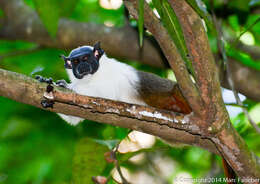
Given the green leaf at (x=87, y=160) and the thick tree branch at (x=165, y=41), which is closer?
the thick tree branch at (x=165, y=41)

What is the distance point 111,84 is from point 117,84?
0.04 meters

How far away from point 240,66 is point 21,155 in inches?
71.5

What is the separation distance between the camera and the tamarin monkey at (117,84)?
→ 99.3 inches

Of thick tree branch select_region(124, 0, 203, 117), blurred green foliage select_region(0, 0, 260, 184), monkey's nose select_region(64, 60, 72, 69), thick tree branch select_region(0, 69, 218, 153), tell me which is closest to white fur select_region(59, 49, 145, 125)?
monkey's nose select_region(64, 60, 72, 69)

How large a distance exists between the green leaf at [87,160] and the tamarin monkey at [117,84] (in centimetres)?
32

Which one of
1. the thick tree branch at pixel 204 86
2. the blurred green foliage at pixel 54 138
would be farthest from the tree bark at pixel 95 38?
the thick tree branch at pixel 204 86

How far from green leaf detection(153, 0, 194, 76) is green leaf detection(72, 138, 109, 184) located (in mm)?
933

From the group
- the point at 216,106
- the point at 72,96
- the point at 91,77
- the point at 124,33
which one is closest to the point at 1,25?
the point at 124,33

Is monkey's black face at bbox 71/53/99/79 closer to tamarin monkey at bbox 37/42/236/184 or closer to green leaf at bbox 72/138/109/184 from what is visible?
tamarin monkey at bbox 37/42/236/184

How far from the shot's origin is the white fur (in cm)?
253

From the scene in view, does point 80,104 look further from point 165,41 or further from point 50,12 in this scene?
point 50,12

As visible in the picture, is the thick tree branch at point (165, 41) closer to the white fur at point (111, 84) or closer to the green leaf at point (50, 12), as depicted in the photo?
the green leaf at point (50, 12)

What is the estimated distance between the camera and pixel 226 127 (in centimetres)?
174

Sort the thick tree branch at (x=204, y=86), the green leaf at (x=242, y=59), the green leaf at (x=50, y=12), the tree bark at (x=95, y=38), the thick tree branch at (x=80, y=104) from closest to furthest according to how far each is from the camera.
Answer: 1. the thick tree branch at (x=204, y=86)
2. the thick tree branch at (x=80, y=104)
3. the green leaf at (x=50, y=12)
4. the green leaf at (x=242, y=59)
5. the tree bark at (x=95, y=38)
